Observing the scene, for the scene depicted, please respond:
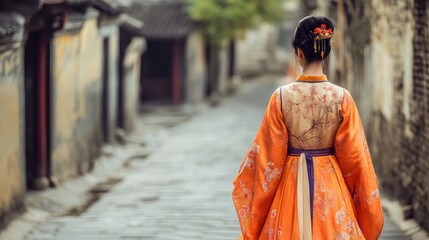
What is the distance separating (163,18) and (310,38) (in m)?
22.4

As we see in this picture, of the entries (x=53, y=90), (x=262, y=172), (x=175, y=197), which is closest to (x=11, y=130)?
(x=175, y=197)

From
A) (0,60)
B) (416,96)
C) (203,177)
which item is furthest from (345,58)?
(0,60)

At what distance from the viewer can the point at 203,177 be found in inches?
535

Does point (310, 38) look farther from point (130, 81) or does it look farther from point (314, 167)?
point (130, 81)

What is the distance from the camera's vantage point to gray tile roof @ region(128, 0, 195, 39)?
27.0 meters

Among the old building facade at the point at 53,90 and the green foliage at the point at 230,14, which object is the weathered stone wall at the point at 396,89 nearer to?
the old building facade at the point at 53,90

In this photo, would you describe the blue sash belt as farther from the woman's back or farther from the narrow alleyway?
the narrow alleyway

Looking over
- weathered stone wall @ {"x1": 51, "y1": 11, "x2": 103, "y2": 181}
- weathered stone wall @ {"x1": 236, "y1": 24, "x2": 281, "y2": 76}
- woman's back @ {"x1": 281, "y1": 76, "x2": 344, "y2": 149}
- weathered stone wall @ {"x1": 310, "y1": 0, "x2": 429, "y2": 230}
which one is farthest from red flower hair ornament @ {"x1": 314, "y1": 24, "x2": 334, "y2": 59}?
weathered stone wall @ {"x1": 236, "y1": 24, "x2": 281, "y2": 76}

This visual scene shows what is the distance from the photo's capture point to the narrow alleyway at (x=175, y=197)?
9.16 m

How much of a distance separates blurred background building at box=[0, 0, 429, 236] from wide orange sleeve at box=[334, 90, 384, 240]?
2.84 m

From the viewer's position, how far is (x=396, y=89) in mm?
10734

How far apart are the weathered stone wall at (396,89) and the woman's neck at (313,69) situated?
314 cm

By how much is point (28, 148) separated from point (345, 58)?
664 centimetres

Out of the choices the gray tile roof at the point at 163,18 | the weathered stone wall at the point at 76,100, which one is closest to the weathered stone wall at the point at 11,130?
the weathered stone wall at the point at 76,100
